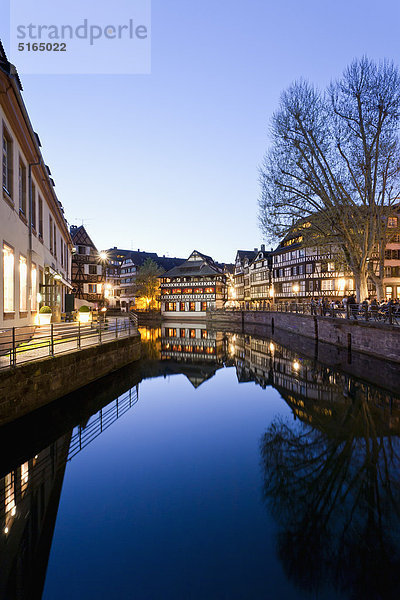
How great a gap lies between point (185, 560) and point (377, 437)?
631cm

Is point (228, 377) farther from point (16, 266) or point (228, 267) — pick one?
point (228, 267)

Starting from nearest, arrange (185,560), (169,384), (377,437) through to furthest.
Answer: (185,560)
(377,437)
(169,384)

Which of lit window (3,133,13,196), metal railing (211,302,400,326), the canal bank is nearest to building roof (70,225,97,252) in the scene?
the canal bank

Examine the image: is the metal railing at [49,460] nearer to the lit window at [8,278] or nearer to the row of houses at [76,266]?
the row of houses at [76,266]

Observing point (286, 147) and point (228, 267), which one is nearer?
point (286, 147)

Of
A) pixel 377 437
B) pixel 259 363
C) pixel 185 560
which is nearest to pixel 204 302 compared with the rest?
pixel 259 363

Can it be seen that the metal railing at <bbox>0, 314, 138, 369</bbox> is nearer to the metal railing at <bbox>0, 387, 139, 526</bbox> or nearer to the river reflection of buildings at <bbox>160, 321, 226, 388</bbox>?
the metal railing at <bbox>0, 387, 139, 526</bbox>

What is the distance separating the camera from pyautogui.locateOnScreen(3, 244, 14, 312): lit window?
36.5 feet

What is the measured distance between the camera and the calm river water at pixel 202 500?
4.20 m

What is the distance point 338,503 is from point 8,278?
11.5m

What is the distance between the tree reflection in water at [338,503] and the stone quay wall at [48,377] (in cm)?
604

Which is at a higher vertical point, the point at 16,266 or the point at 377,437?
the point at 16,266

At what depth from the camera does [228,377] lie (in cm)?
1847

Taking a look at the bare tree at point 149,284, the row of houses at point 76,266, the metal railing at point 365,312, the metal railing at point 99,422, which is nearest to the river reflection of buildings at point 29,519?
the metal railing at point 99,422
